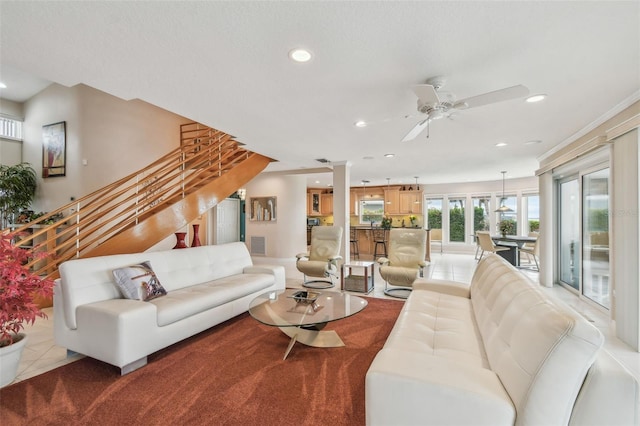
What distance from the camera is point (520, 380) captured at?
1164 millimetres

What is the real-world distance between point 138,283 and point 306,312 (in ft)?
5.19

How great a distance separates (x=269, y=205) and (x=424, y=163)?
13.1 feet

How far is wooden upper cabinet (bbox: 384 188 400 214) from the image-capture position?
1011 cm

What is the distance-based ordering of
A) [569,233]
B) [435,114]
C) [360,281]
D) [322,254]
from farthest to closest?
[322,254] < [569,233] < [360,281] < [435,114]

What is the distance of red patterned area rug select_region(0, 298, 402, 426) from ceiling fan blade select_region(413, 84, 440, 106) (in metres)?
2.16

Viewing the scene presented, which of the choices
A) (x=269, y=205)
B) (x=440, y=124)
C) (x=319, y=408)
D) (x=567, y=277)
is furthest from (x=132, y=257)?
(x=567, y=277)

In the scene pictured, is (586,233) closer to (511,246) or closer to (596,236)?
(596,236)

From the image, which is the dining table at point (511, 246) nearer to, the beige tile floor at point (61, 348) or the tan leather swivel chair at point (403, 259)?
the beige tile floor at point (61, 348)

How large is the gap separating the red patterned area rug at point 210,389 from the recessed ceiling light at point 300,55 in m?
2.31

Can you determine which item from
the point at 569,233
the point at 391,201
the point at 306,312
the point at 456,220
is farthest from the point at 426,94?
the point at 456,220

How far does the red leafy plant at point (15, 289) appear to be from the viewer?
1.94 meters

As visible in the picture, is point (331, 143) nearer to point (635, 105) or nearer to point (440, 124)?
point (440, 124)

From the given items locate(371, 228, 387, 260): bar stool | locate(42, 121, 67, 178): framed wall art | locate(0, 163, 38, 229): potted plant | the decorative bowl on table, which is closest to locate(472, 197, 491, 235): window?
locate(371, 228, 387, 260): bar stool

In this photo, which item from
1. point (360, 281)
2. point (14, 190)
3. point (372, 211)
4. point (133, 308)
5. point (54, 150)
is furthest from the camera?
point (372, 211)
